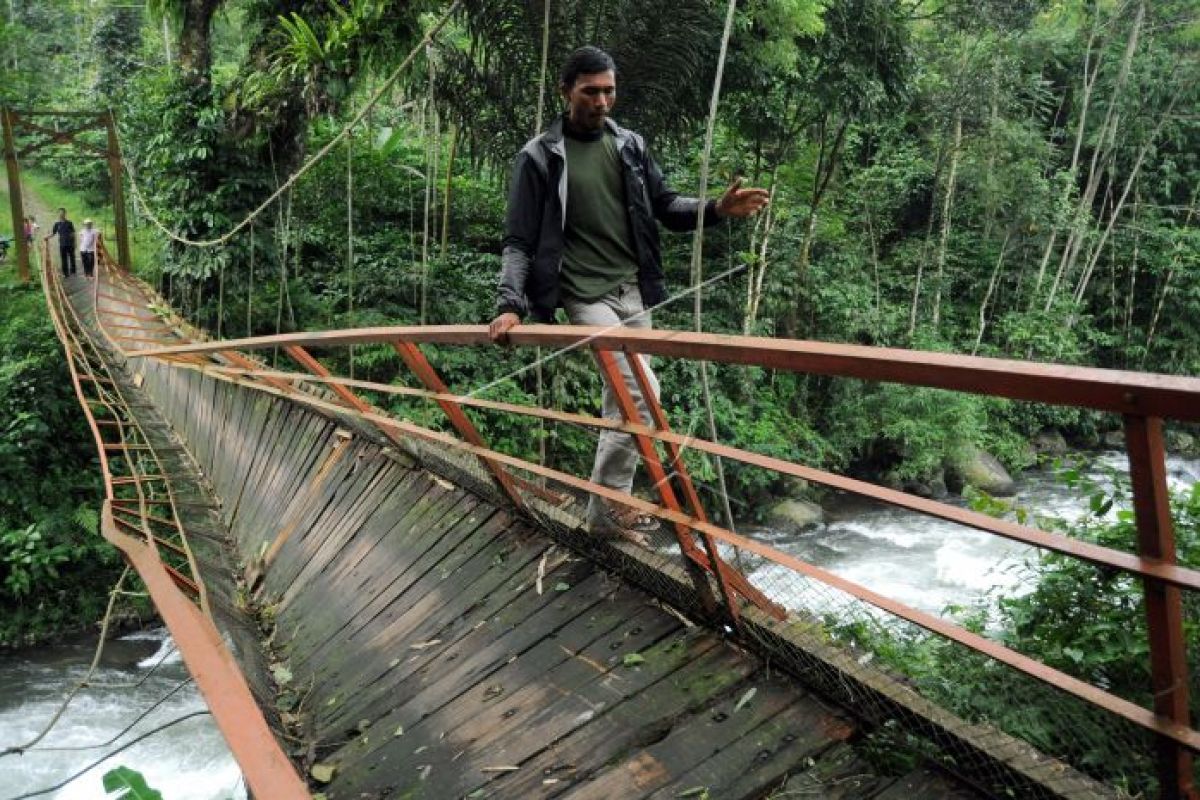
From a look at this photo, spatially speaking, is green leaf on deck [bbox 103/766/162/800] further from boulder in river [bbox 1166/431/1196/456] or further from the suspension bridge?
boulder in river [bbox 1166/431/1196/456]

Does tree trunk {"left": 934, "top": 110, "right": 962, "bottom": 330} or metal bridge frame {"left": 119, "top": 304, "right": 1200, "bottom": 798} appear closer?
metal bridge frame {"left": 119, "top": 304, "right": 1200, "bottom": 798}

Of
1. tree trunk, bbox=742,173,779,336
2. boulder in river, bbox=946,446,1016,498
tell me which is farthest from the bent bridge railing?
boulder in river, bbox=946,446,1016,498

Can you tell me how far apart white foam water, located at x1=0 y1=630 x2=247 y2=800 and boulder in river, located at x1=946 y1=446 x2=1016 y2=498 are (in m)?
9.39

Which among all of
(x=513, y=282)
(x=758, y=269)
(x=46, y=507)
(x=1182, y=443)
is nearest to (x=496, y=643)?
(x=513, y=282)

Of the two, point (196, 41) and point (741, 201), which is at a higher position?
point (196, 41)

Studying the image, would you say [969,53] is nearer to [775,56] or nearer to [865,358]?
[775,56]

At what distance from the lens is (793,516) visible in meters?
9.65

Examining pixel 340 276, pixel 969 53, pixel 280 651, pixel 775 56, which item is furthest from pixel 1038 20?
pixel 280 651

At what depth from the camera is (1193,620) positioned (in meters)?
1.88

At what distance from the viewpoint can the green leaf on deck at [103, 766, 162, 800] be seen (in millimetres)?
816

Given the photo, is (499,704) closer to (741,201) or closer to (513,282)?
(513,282)

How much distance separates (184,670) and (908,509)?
4.93 m

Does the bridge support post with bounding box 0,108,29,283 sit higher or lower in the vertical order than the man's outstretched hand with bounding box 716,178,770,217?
lower

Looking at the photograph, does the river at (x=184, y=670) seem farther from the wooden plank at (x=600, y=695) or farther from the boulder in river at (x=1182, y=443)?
the boulder in river at (x=1182, y=443)
